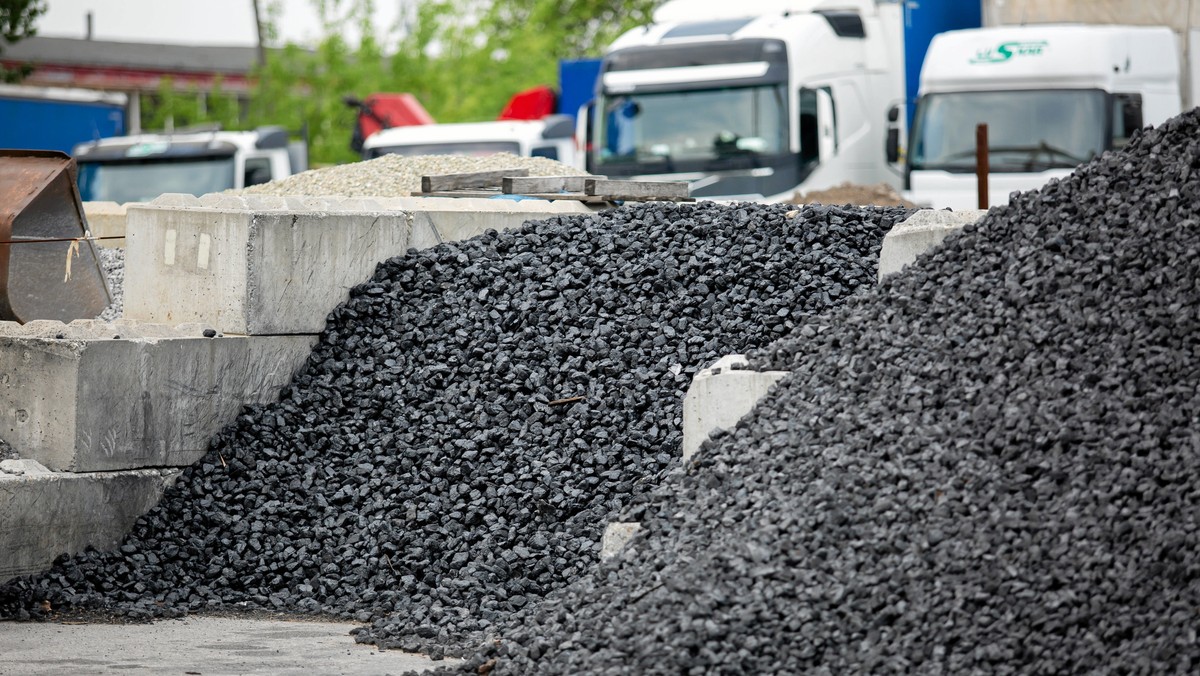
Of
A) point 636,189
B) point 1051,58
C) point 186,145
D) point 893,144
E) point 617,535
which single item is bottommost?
point 617,535

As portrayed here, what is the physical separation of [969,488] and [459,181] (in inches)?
224

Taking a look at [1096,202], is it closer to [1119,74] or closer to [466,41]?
[1119,74]

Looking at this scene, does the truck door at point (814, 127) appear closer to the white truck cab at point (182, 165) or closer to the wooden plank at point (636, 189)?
the white truck cab at point (182, 165)

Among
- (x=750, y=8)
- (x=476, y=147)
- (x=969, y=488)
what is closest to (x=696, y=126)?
(x=750, y=8)

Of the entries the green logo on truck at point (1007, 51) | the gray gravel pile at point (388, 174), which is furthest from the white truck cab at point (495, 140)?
the gray gravel pile at point (388, 174)

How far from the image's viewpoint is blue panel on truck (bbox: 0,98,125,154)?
25641mm

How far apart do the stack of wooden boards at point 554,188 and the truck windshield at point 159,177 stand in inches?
425

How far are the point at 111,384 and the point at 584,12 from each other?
41.1 meters

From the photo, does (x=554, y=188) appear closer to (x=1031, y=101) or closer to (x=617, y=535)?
(x=617, y=535)

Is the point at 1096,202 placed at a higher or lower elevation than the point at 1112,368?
higher

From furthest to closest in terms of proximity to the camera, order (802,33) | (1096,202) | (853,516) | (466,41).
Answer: (466,41) → (802,33) → (1096,202) → (853,516)

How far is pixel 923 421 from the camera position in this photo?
18.7ft

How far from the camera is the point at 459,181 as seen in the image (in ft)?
34.0

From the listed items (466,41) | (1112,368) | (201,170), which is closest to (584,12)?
(466,41)
